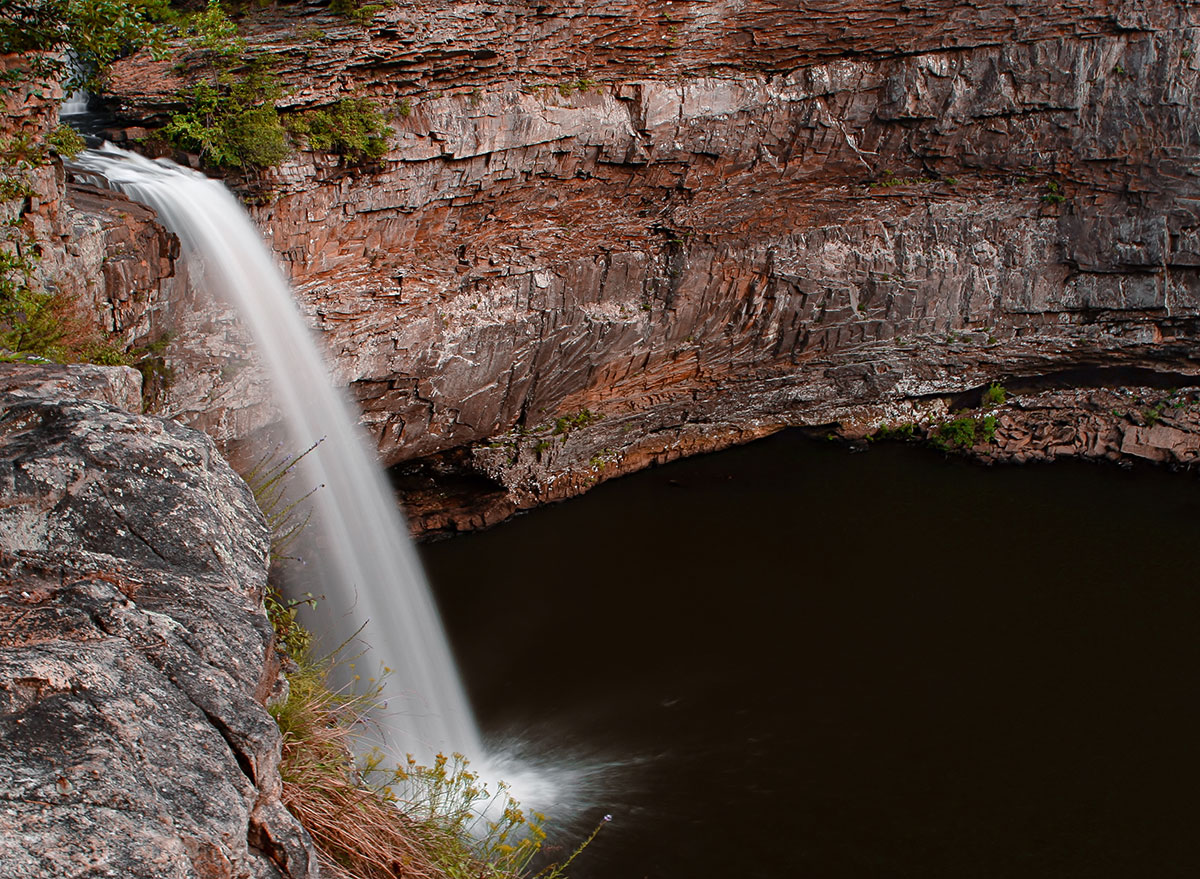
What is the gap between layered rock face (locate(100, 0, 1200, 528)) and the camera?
11.1 meters

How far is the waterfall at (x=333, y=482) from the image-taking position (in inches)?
353

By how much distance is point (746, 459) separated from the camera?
49.9 ft

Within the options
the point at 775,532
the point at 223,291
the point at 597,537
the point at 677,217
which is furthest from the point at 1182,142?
the point at 223,291

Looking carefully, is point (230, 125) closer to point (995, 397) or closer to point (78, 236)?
point (78, 236)

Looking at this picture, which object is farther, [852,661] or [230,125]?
[852,661]

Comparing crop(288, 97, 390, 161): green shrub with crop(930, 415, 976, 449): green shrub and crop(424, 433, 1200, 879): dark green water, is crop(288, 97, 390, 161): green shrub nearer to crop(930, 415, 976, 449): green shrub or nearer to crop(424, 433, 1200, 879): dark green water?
crop(424, 433, 1200, 879): dark green water

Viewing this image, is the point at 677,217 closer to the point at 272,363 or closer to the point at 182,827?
the point at 272,363

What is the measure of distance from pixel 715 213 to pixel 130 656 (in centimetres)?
1232

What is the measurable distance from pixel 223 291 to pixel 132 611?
7.38 meters

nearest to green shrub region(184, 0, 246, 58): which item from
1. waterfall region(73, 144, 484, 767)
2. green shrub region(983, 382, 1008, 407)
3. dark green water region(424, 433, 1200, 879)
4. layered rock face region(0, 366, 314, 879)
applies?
waterfall region(73, 144, 484, 767)

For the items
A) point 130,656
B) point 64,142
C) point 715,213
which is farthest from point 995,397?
point 130,656

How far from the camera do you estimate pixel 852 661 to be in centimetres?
1030

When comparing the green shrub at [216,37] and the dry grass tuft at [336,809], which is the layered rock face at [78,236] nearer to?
the green shrub at [216,37]

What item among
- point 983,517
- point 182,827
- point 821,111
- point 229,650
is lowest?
point 983,517
